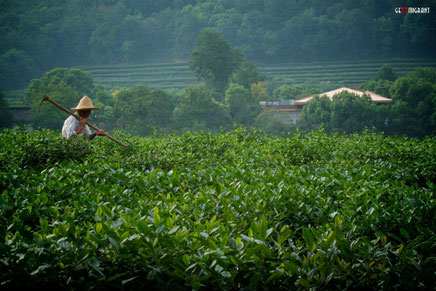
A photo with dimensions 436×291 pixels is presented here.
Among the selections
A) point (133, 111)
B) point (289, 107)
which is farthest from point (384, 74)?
point (133, 111)

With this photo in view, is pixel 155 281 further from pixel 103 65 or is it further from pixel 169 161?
pixel 103 65

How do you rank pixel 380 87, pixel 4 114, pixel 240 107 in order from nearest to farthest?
pixel 4 114
pixel 240 107
pixel 380 87

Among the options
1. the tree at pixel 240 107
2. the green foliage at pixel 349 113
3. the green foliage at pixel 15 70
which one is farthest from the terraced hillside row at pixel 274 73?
the green foliage at pixel 349 113

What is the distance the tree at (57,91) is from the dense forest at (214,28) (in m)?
18.4

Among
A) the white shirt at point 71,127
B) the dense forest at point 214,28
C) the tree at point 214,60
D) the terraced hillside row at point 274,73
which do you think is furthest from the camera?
the dense forest at point 214,28

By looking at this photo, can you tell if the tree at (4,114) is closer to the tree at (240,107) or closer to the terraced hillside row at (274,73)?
the tree at (240,107)

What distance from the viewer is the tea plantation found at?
4.99 ft

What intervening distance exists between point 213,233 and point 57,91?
45.5 m

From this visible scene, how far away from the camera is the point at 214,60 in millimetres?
57344

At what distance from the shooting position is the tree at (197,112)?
142 feet

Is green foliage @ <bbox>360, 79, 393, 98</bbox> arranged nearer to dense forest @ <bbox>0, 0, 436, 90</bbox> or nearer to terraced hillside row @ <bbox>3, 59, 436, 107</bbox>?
terraced hillside row @ <bbox>3, 59, 436, 107</bbox>

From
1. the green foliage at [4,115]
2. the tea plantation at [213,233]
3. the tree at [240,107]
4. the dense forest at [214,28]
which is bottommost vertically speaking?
the tree at [240,107]

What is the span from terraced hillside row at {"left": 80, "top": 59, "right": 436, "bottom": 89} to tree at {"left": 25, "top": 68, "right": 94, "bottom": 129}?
13898 millimetres

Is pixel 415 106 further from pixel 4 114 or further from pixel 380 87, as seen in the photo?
pixel 4 114
